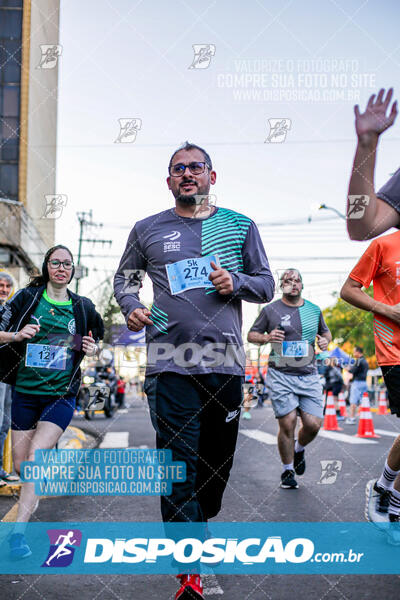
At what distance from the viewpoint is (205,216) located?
357 cm

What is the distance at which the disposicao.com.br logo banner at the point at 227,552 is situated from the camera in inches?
146

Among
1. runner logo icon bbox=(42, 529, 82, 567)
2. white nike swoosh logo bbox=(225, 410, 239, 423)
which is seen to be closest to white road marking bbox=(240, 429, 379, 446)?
runner logo icon bbox=(42, 529, 82, 567)

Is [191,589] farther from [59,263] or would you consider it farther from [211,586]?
[59,263]

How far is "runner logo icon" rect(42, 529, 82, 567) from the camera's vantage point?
383 cm

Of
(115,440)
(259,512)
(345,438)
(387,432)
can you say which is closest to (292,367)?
(259,512)

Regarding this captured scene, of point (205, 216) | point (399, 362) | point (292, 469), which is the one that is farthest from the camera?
point (292, 469)

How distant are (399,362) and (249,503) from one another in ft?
7.74

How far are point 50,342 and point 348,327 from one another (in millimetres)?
66419

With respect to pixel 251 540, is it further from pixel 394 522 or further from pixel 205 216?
pixel 205 216

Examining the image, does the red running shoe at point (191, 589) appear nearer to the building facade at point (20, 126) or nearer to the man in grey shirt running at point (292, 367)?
the man in grey shirt running at point (292, 367)

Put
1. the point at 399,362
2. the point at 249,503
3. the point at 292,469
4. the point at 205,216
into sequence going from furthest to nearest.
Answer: the point at 292,469 < the point at 249,503 < the point at 399,362 < the point at 205,216

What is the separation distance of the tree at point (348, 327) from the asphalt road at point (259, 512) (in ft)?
161

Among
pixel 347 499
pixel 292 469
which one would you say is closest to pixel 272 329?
pixel 292 469

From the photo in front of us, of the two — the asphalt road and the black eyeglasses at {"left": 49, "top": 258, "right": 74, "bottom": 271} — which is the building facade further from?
the black eyeglasses at {"left": 49, "top": 258, "right": 74, "bottom": 271}
